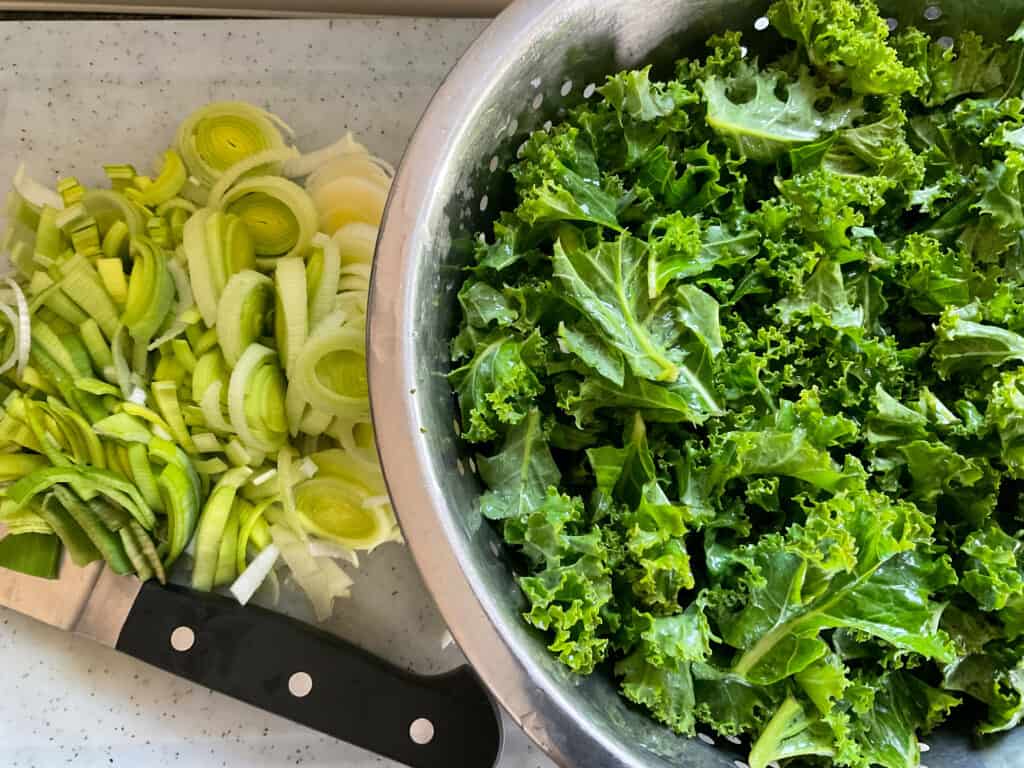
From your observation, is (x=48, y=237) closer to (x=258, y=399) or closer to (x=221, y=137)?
(x=221, y=137)

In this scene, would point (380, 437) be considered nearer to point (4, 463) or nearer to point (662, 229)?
point (662, 229)

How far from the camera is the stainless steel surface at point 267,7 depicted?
1.34 meters

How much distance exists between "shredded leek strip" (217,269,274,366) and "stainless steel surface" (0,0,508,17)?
1.52 ft

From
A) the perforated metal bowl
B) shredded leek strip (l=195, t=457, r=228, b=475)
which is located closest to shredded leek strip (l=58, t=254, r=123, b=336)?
shredded leek strip (l=195, t=457, r=228, b=475)

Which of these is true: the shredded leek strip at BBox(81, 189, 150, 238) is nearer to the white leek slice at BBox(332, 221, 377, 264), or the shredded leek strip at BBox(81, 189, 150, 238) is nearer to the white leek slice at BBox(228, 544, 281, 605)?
the white leek slice at BBox(332, 221, 377, 264)

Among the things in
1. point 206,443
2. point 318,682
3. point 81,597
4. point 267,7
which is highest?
point 267,7

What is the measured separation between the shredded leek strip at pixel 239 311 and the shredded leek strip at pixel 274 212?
0.07 metres

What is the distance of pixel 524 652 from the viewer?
79 cm

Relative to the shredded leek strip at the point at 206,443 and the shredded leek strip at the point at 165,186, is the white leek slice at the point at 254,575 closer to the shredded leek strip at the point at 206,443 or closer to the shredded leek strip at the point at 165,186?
the shredded leek strip at the point at 206,443

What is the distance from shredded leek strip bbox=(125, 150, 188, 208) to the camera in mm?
A: 1231

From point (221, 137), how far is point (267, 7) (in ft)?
0.83

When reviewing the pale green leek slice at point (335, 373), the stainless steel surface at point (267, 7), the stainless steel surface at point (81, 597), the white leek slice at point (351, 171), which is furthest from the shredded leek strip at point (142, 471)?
the stainless steel surface at point (267, 7)

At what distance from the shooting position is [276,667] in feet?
3.72

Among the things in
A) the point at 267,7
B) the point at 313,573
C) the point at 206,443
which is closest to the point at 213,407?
the point at 206,443
